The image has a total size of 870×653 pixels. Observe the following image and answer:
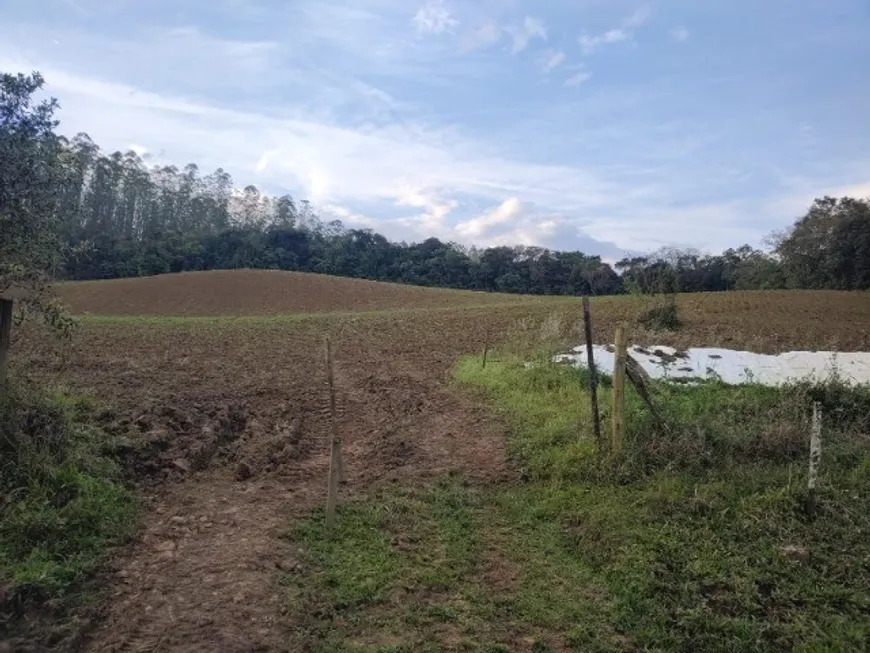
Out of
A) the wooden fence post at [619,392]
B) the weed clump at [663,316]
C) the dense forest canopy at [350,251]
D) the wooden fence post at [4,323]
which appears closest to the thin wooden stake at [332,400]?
the wooden fence post at [619,392]

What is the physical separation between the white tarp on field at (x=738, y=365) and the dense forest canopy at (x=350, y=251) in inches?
1837

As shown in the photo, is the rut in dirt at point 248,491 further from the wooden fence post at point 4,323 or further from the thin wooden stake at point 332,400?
the wooden fence post at point 4,323

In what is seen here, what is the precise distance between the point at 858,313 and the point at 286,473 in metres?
35.7

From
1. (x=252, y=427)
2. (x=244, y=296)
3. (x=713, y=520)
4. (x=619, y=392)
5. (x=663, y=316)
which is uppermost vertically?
(x=244, y=296)

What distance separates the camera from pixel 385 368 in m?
16.5

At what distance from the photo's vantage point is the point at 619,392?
23.7 feet

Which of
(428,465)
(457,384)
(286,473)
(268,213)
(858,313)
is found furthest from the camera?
(268,213)

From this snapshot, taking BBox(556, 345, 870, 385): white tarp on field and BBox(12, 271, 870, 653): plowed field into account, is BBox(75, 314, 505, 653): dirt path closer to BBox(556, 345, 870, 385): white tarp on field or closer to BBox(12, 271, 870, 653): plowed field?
BBox(12, 271, 870, 653): plowed field

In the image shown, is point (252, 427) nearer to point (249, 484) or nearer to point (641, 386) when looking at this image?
point (249, 484)

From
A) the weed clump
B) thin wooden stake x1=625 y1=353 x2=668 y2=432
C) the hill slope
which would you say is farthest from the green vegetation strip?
the hill slope

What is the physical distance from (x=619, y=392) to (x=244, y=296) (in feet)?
138

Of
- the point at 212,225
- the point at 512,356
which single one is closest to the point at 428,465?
the point at 512,356

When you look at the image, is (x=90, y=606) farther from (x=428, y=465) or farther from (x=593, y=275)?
(x=593, y=275)

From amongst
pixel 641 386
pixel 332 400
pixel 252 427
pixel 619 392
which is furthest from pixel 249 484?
pixel 641 386
